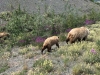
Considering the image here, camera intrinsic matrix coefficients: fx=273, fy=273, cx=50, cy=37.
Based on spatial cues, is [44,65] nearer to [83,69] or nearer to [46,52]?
[83,69]

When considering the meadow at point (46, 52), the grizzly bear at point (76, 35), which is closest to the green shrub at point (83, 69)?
the meadow at point (46, 52)

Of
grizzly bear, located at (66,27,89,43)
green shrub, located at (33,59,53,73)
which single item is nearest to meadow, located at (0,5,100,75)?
green shrub, located at (33,59,53,73)

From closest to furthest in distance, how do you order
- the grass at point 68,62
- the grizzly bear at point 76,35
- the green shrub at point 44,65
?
the grass at point 68,62
the green shrub at point 44,65
the grizzly bear at point 76,35

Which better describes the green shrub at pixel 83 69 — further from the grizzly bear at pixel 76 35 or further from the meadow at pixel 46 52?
the grizzly bear at pixel 76 35

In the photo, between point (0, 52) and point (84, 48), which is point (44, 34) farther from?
point (84, 48)

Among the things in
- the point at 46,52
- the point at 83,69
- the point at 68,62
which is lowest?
the point at 46,52

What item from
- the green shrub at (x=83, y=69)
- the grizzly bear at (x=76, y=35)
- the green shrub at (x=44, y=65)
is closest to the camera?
the green shrub at (x=83, y=69)

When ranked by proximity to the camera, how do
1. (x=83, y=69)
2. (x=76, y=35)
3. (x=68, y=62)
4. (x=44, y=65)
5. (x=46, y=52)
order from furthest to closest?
(x=76, y=35) → (x=46, y=52) → (x=68, y=62) → (x=44, y=65) → (x=83, y=69)

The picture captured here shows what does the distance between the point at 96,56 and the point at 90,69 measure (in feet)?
4.43

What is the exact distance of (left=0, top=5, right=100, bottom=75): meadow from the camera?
12555 mm

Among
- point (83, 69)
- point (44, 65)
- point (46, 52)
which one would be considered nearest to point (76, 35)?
point (46, 52)

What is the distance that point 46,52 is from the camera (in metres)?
15.7

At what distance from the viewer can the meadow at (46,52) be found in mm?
12555

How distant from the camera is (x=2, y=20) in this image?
26.7 meters
